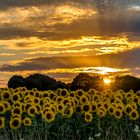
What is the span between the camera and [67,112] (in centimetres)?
1728

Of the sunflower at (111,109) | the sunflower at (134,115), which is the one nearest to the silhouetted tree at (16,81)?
the sunflower at (111,109)

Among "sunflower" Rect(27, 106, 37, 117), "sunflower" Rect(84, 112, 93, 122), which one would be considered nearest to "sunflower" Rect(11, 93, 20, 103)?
"sunflower" Rect(27, 106, 37, 117)

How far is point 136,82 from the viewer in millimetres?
28547

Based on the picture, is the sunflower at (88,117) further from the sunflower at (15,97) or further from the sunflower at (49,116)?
the sunflower at (15,97)

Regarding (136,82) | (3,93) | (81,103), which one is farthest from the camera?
(136,82)

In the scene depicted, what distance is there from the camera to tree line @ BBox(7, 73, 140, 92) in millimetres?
28438

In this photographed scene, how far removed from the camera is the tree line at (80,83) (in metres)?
28.4

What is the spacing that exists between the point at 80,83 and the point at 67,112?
1119cm

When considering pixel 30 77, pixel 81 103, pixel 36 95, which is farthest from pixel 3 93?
pixel 30 77

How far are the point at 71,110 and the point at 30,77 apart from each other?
12836 mm

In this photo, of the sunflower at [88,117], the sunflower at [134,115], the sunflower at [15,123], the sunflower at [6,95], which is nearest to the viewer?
the sunflower at [15,123]

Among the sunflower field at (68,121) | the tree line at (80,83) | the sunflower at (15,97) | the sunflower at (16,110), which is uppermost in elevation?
the tree line at (80,83)

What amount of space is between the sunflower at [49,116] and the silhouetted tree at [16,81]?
12.3m

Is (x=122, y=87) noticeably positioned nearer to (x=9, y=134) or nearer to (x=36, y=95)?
(x=36, y=95)
